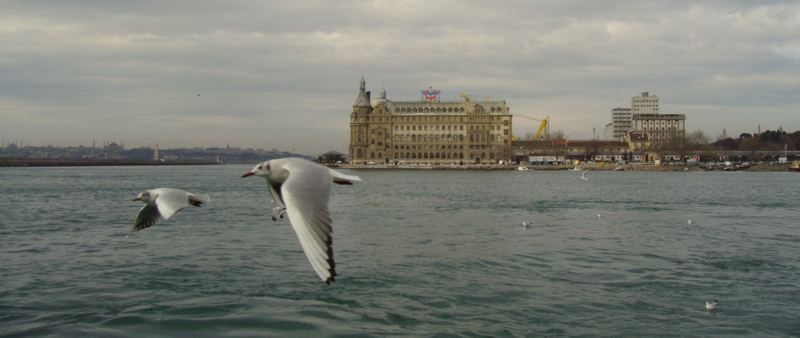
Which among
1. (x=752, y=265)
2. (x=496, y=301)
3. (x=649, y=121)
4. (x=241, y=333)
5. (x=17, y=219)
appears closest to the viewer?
(x=241, y=333)

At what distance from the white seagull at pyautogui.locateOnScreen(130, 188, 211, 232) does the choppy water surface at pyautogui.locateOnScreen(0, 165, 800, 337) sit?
6.27 ft

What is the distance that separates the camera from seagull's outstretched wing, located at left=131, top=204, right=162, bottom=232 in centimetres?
742

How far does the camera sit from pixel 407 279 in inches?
468

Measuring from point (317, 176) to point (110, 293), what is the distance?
23.4ft

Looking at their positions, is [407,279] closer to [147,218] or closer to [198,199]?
[147,218]

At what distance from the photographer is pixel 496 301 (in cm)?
1030

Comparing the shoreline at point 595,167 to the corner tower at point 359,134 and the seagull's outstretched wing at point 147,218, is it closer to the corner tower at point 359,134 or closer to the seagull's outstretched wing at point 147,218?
the corner tower at point 359,134

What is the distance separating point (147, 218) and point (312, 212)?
378cm

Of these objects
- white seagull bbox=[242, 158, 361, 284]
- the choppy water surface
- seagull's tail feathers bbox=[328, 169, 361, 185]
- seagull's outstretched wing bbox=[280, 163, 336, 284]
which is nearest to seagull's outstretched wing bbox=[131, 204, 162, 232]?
the choppy water surface

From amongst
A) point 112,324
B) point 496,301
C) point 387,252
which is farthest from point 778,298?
point 112,324

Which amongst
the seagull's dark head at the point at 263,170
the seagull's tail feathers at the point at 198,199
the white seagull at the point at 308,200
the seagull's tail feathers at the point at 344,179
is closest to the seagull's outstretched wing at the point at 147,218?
the seagull's tail feathers at the point at 198,199

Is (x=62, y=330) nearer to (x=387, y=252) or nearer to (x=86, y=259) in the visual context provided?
(x=86, y=259)

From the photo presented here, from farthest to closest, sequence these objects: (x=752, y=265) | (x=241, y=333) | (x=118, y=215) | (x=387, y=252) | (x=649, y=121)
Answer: (x=649, y=121) < (x=118, y=215) < (x=387, y=252) < (x=752, y=265) < (x=241, y=333)

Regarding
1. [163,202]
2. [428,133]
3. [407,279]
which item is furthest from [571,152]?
[163,202]
